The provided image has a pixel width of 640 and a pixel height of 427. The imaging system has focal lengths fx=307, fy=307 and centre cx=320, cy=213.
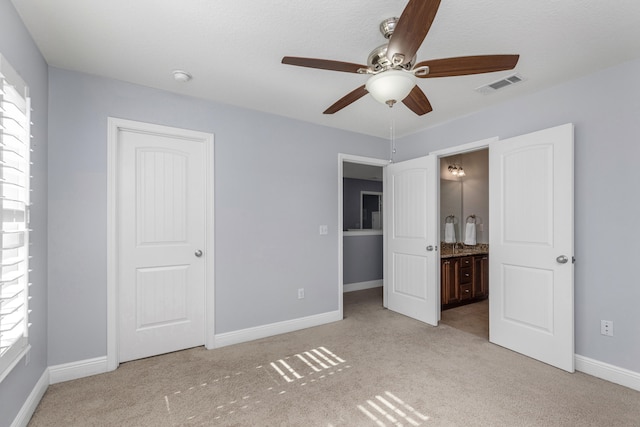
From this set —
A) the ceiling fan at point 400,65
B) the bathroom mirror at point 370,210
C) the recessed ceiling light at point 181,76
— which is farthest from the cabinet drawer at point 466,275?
the recessed ceiling light at point 181,76


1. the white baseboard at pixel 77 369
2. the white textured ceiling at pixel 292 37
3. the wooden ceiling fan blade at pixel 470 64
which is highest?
the white textured ceiling at pixel 292 37

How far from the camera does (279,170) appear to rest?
3.44 metres

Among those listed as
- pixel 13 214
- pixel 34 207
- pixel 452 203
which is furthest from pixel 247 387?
pixel 452 203

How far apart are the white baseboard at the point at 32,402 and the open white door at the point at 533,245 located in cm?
371

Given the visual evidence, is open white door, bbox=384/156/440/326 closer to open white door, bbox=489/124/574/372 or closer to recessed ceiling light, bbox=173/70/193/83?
open white door, bbox=489/124/574/372

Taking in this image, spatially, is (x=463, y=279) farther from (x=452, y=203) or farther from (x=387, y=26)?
(x=387, y=26)

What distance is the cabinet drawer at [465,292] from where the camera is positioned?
14.5ft

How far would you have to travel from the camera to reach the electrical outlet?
7.82 ft

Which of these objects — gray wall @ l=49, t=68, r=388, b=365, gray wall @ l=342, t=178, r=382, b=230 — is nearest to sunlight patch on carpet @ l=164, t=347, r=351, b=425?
gray wall @ l=49, t=68, r=388, b=365

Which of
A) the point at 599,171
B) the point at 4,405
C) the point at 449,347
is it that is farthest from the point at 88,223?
the point at 599,171

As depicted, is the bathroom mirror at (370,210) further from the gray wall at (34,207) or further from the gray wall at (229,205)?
the gray wall at (34,207)

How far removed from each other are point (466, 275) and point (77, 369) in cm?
455

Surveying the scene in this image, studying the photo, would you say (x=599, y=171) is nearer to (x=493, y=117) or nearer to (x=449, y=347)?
(x=493, y=117)

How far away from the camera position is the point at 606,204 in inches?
95.0
